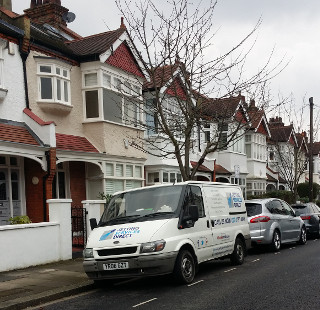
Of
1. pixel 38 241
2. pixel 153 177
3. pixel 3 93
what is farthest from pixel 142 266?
pixel 153 177

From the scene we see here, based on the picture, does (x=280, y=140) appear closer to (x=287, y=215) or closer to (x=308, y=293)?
(x=287, y=215)

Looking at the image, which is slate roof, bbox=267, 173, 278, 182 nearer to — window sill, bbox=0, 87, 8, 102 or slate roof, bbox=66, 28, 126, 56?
slate roof, bbox=66, 28, 126, 56

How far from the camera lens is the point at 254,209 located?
45.6 feet

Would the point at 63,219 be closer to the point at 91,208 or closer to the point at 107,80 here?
the point at 91,208

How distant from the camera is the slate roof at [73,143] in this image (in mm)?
15717

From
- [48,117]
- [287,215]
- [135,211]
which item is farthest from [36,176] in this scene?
[287,215]

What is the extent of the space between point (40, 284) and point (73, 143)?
8.22m

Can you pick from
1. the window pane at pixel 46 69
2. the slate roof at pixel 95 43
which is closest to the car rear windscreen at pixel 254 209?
the slate roof at pixel 95 43

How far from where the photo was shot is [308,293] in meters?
7.41

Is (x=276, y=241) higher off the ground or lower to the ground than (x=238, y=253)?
lower

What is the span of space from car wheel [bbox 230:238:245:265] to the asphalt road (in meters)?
0.20

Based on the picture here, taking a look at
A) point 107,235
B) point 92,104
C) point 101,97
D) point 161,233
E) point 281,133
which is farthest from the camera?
point 281,133

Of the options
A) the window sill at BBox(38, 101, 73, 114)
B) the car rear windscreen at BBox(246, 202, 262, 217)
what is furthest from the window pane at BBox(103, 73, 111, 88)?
the car rear windscreen at BBox(246, 202, 262, 217)

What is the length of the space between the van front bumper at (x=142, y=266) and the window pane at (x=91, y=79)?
10.7m
